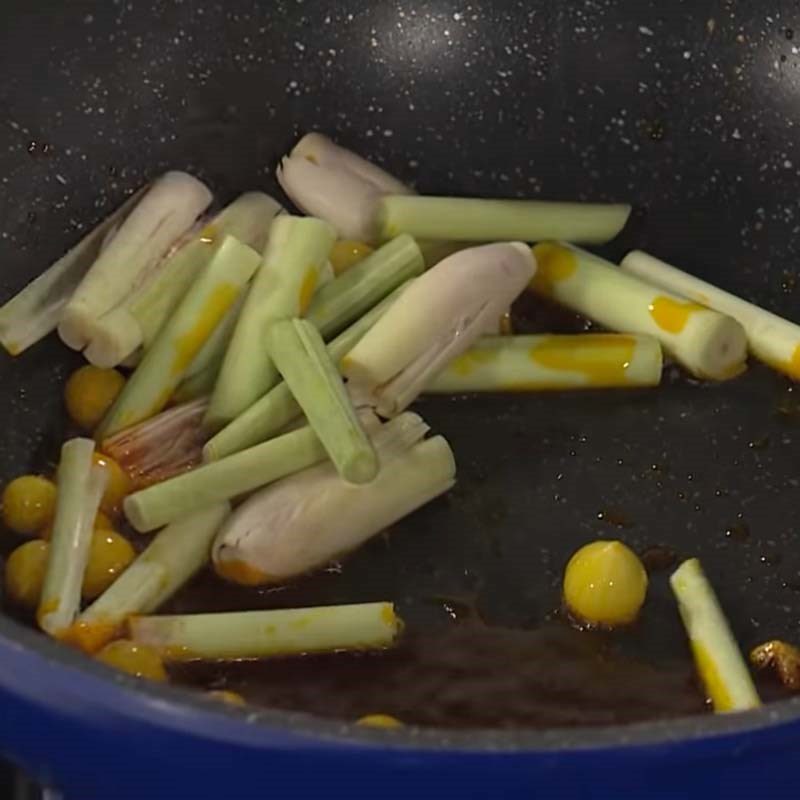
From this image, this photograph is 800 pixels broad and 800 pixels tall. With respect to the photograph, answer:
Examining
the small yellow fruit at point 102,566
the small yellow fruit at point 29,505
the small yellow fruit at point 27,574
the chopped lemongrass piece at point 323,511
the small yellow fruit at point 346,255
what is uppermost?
the small yellow fruit at point 346,255

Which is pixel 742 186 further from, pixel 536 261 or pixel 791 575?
pixel 791 575

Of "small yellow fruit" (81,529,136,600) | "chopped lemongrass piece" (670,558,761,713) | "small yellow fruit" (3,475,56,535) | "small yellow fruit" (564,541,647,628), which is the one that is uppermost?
"small yellow fruit" (3,475,56,535)

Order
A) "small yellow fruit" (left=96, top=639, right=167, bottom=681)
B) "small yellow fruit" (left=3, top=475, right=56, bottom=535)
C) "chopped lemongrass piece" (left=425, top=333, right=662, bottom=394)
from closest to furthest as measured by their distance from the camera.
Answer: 1. "small yellow fruit" (left=96, top=639, right=167, bottom=681)
2. "small yellow fruit" (left=3, top=475, right=56, bottom=535)
3. "chopped lemongrass piece" (left=425, top=333, right=662, bottom=394)

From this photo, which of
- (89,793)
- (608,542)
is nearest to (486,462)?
(608,542)

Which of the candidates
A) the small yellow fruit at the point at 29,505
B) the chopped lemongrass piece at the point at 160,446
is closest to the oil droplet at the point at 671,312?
the chopped lemongrass piece at the point at 160,446

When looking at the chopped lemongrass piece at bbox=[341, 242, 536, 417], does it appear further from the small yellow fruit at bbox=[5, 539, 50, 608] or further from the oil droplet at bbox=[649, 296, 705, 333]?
the small yellow fruit at bbox=[5, 539, 50, 608]

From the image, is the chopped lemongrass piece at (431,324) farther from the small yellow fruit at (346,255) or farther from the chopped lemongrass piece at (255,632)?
the chopped lemongrass piece at (255,632)

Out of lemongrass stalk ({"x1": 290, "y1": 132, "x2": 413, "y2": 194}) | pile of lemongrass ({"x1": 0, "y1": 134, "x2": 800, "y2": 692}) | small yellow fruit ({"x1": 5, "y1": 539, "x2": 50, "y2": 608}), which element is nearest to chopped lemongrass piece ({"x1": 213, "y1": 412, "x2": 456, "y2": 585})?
pile of lemongrass ({"x1": 0, "y1": 134, "x2": 800, "y2": 692})

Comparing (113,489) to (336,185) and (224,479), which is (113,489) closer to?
(224,479)
